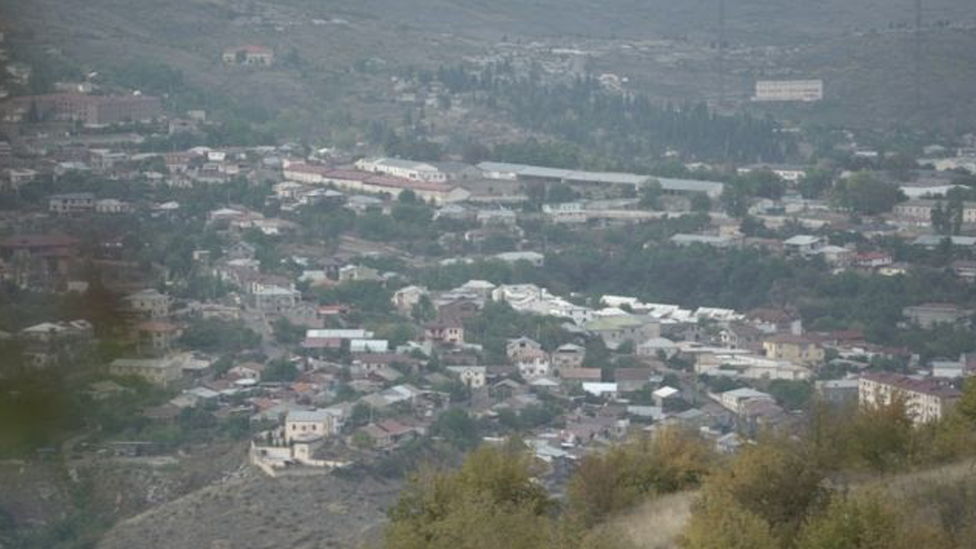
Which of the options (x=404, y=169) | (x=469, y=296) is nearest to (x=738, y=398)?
(x=469, y=296)

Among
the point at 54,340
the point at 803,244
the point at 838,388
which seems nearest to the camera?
the point at 54,340

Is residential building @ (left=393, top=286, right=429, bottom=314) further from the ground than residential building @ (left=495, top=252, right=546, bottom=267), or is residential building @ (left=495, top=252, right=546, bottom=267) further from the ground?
residential building @ (left=495, top=252, right=546, bottom=267)

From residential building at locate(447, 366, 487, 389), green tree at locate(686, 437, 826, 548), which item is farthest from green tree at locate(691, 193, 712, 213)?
green tree at locate(686, 437, 826, 548)

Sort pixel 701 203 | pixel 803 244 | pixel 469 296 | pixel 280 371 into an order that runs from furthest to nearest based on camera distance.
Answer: pixel 701 203 → pixel 803 244 → pixel 469 296 → pixel 280 371

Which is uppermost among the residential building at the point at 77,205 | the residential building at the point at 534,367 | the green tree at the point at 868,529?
the residential building at the point at 77,205

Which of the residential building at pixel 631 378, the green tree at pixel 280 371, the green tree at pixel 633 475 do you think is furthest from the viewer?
the residential building at pixel 631 378

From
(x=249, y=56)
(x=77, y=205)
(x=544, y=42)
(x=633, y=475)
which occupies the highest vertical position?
(x=544, y=42)

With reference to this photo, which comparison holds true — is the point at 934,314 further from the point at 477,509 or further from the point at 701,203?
the point at 477,509

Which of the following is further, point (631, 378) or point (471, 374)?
point (631, 378)

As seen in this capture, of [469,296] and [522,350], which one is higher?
[469,296]

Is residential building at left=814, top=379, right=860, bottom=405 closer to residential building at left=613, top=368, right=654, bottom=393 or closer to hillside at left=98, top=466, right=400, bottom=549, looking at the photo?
residential building at left=613, top=368, right=654, bottom=393

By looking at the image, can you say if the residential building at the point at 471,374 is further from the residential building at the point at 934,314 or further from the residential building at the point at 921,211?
the residential building at the point at 921,211

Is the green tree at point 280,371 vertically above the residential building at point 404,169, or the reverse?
the residential building at point 404,169

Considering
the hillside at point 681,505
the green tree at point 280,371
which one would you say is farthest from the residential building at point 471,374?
the hillside at point 681,505
